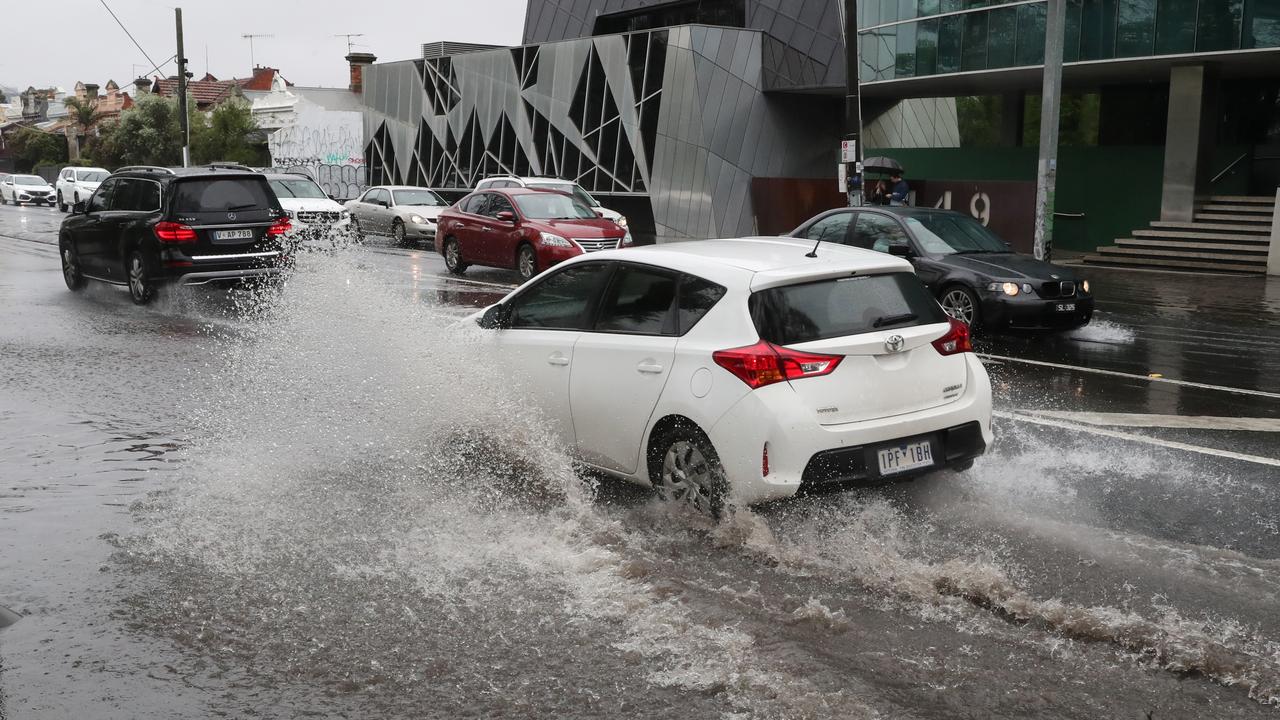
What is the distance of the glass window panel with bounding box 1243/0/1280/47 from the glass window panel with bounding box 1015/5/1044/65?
410 cm

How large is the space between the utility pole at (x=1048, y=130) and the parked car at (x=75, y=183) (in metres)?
39.4

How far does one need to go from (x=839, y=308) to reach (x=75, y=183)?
161ft

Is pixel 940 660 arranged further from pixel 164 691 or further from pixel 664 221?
pixel 664 221

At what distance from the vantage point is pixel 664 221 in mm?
35156

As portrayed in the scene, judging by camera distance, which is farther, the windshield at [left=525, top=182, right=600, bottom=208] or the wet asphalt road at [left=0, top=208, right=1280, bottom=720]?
the windshield at [left=525, top=182, right=600, bottom=208]

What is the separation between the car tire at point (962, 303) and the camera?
12461mm

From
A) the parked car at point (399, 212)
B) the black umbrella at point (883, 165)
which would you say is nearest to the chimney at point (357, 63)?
the parked car at point (399, 212)

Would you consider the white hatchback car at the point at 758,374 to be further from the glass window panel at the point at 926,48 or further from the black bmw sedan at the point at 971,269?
the glass window panel at the point at 926,48

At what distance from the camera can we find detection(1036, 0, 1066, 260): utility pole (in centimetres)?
2006

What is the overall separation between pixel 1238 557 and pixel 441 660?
3723mm

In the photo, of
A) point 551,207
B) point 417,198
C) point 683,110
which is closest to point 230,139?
point 417,198

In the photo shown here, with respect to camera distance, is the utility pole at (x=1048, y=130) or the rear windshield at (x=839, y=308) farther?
the utility pole at (x=1048, y=130)

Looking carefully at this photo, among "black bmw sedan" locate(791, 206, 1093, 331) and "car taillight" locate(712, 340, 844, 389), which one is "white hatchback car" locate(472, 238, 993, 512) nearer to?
"car taillight" locate(712, 340, 844, 389)

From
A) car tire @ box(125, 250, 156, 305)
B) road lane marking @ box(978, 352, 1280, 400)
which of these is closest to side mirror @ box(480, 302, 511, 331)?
road lane marking @ box(978, 352, 1280, 400)
